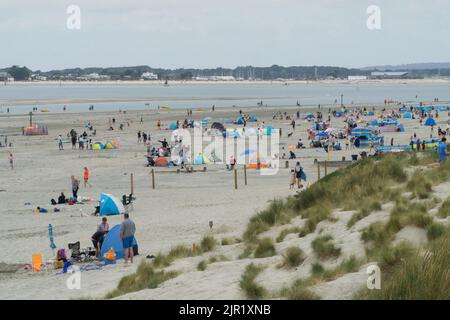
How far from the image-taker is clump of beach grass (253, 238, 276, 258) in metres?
10.6

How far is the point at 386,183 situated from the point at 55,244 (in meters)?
6.65

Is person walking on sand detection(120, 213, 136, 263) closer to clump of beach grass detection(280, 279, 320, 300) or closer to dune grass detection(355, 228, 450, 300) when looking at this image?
clump of beach grass detection(280, 279, 320, 300)

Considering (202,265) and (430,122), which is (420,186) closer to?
(202,265)

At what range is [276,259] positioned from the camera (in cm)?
995

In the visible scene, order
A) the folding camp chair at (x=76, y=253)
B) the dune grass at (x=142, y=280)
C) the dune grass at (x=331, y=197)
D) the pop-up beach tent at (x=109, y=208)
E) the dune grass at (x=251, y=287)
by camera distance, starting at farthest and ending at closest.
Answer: the pop-up beach tent at (x=109, y=208)
the folding camp chair at (x=76, y=253)
the dune grass at (x=331, y=197)
the dune grass at (x=142, y=280)
the dune grass at (x=251, y=287)

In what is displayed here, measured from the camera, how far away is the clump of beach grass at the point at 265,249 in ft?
34.7

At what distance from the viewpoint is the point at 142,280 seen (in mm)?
→ 10148

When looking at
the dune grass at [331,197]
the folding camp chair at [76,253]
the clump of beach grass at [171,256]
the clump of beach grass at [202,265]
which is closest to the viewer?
the clump of beach grass at [202,265]

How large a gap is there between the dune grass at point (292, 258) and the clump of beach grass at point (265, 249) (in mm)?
935

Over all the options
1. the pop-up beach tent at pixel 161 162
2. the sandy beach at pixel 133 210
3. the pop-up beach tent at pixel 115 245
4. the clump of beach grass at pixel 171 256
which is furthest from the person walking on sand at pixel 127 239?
the pop-up beach tent at pixel 161 162

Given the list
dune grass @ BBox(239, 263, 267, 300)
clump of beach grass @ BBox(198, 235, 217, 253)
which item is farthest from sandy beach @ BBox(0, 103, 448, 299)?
clump of beach grass @ BBox(198, 235, 217, 253)

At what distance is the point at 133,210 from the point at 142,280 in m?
9.24

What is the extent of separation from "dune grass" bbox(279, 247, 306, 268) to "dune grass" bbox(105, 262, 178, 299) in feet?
5.09

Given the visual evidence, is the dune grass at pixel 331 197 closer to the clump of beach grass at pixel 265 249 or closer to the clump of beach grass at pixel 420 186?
the clump of beach grass at pixel 420 186
